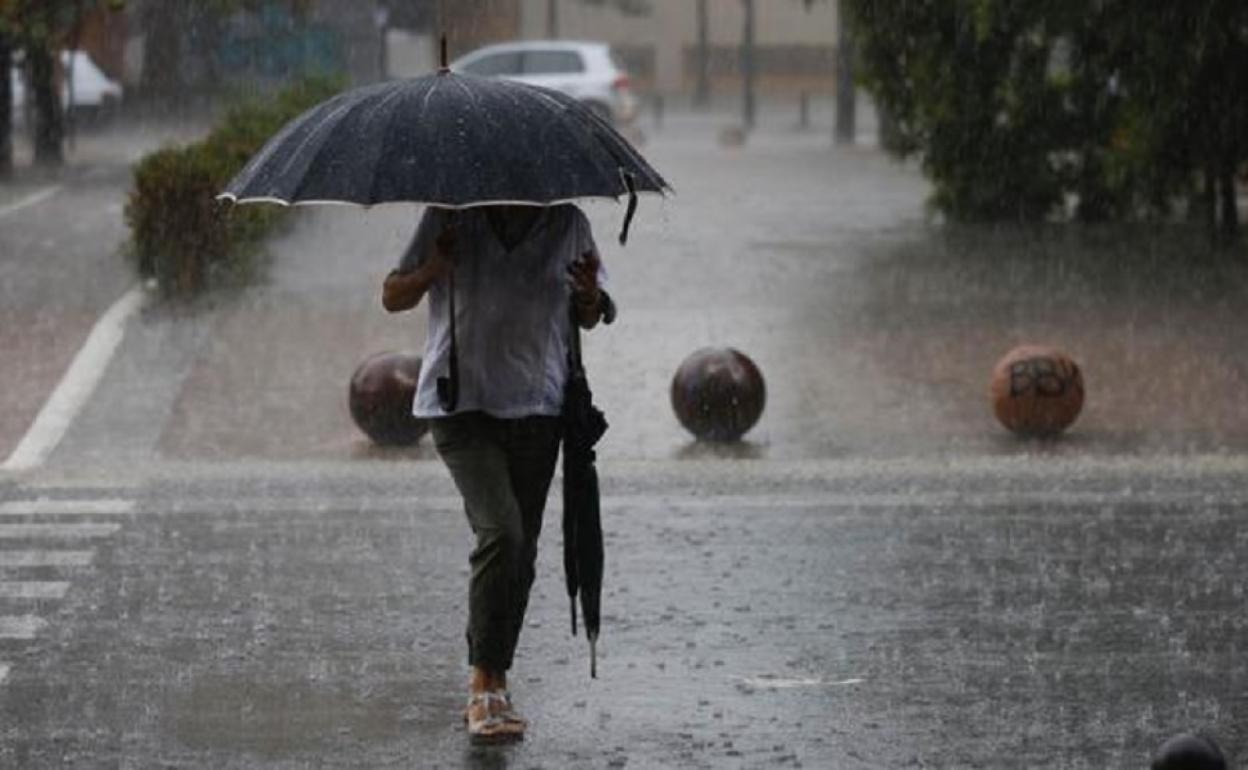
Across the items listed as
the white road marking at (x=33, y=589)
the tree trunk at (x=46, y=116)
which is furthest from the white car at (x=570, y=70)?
the white road marking at (x=33, y=589)

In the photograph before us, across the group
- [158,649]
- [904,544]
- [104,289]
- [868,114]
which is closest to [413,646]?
[158,649]

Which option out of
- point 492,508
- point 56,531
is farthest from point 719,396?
point 492,508

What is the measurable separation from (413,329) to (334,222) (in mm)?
9144

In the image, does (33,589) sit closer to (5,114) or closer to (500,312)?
(500,312)

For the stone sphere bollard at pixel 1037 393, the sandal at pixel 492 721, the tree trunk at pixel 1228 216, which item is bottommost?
the tree trunk at pixel 1228 216

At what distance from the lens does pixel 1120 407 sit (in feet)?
54.7

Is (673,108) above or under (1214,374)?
under

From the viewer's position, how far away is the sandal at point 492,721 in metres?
8.30

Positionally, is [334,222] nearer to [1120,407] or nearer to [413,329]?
[413,329]

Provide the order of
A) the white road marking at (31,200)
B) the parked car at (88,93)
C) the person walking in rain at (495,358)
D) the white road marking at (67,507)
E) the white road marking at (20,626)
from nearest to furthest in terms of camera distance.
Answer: the person walking in rain at (495,358), the white road marking at (20,626), the white road marking at (67,507), the white road marking at (31,200), the parked car at (88,93)

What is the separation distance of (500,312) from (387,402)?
7.03 metres

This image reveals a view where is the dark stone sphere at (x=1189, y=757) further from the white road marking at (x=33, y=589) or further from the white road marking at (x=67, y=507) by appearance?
the white road marking at (x=67, y=507)

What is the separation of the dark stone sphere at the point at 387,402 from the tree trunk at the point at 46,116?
79.1ft

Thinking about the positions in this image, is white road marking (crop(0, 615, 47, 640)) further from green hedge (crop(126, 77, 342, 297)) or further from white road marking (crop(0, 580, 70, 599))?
green hedge (crop(126, 77, 342, 297))
